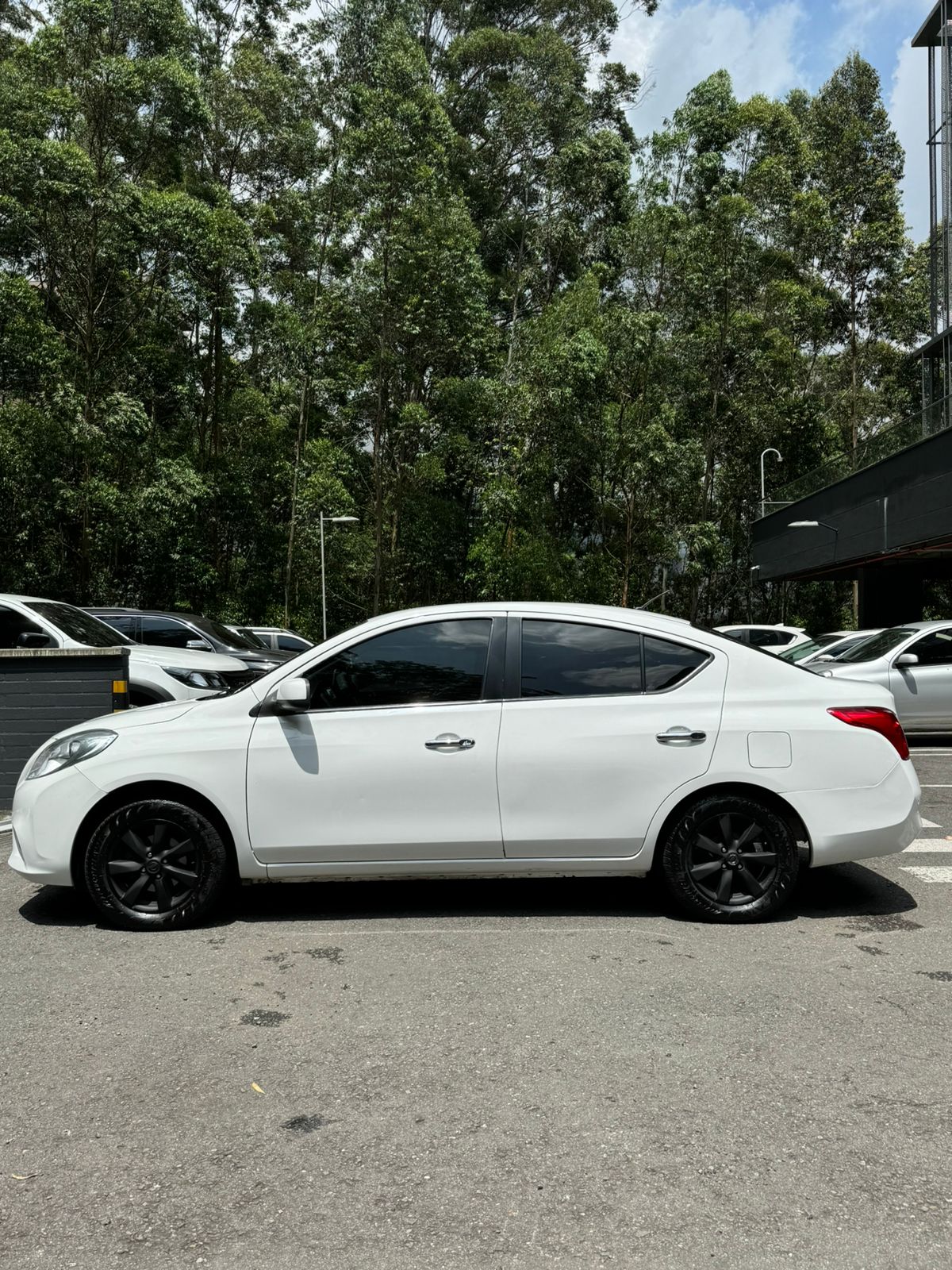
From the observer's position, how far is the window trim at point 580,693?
5.79 m

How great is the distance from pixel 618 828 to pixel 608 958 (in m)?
0.72

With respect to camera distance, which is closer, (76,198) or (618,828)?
(618,828)

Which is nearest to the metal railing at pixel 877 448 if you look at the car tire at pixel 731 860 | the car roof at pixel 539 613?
the car roof at pixel 539 613

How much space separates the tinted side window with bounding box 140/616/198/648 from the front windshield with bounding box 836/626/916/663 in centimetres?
920

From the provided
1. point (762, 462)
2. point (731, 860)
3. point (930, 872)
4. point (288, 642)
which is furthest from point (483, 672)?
point (762, 462)

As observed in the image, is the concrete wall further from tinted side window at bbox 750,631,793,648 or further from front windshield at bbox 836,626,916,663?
tinted side window at bbox 750,631,793,648

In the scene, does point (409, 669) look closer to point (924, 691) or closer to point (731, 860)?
point (731, 860)

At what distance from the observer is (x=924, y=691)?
1437 centimetres

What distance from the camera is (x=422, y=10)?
4788cm

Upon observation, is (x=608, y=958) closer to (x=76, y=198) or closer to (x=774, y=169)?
(x=76, y=198)

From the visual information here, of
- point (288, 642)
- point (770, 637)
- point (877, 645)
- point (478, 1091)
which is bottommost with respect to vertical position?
point (478, 1091)

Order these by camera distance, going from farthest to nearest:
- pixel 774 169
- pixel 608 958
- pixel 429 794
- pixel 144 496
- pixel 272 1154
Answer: pixel 774 169
pixel 144 496
pixel 429 794
pixel 608 958
pixel 272 1154

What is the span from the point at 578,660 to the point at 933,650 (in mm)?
10223

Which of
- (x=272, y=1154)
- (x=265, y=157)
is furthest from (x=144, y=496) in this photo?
(x=272, y=1154)
